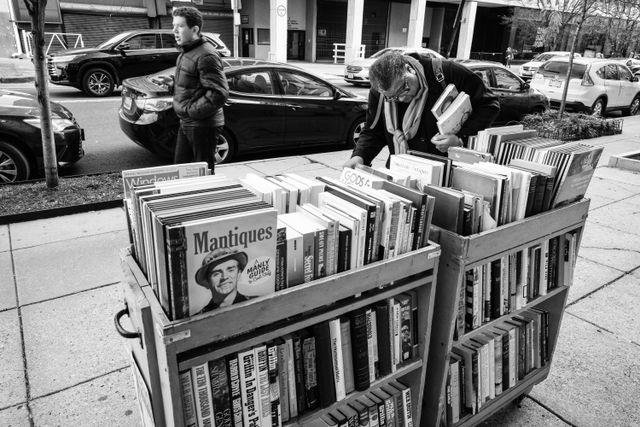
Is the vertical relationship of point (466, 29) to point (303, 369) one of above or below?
above

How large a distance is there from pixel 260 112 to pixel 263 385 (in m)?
5.92

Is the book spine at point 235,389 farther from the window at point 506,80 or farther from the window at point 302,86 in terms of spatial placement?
the window at point 506,80

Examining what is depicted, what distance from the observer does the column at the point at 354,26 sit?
85.9 ft

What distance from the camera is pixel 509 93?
1147 centimetres

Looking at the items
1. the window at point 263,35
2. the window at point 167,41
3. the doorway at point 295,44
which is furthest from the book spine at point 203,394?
the doorway at point 295,44

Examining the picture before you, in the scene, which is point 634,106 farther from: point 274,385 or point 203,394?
point 203,394

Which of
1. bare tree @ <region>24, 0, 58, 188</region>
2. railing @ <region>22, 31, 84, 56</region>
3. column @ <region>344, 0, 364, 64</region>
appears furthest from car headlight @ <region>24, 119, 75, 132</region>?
column @ <region>344, 0, 364, 64</region>

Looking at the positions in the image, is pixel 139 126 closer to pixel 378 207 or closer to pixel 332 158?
pixel 332 158

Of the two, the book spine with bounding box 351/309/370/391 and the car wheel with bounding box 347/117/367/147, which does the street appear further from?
the book spine with bounding box 351/309/370/391

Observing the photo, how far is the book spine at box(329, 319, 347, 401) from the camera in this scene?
5.85 ft

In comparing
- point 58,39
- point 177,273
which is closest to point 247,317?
point 177,273

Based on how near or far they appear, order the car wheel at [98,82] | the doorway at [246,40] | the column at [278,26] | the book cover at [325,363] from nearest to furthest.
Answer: the book cover at [325,363] → the car wheel at [98,82] → the column at [278,26] → the doorway at [246,40]

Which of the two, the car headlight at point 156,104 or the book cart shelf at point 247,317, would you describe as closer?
the book cart shelf at point 247,317

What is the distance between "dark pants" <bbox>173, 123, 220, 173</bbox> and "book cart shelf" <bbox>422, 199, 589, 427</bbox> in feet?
10.8
